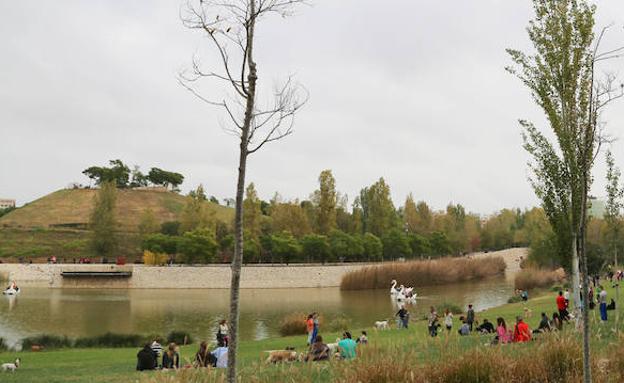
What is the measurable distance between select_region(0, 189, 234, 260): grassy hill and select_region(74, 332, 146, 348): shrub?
49.8m

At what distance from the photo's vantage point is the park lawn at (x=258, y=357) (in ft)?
23.3

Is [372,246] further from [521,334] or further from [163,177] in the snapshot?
[163,177]

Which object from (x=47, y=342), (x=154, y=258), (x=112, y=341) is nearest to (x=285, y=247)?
(x=154, y=258)

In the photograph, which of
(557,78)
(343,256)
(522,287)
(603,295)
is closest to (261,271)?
(343,256)

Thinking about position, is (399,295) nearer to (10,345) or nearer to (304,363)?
(10,345)

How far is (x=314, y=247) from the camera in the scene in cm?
5803

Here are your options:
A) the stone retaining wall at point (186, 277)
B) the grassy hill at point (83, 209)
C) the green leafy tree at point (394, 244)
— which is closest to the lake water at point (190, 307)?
the stone retaining wall at point (186, 277)

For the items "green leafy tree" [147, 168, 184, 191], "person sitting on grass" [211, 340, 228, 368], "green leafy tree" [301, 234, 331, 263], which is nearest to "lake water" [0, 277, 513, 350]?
"green leafy tree" [301, 234, 331, 263]

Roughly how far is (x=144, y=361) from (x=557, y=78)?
433 inches

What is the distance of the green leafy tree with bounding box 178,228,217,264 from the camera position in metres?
56.5

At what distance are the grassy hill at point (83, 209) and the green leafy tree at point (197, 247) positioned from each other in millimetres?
24535

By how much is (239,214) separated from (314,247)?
174 feet

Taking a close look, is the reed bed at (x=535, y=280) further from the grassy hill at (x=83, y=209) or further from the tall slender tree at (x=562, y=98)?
the grassy hill at (x=83, y=209)

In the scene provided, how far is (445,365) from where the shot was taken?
6824 millimetres
